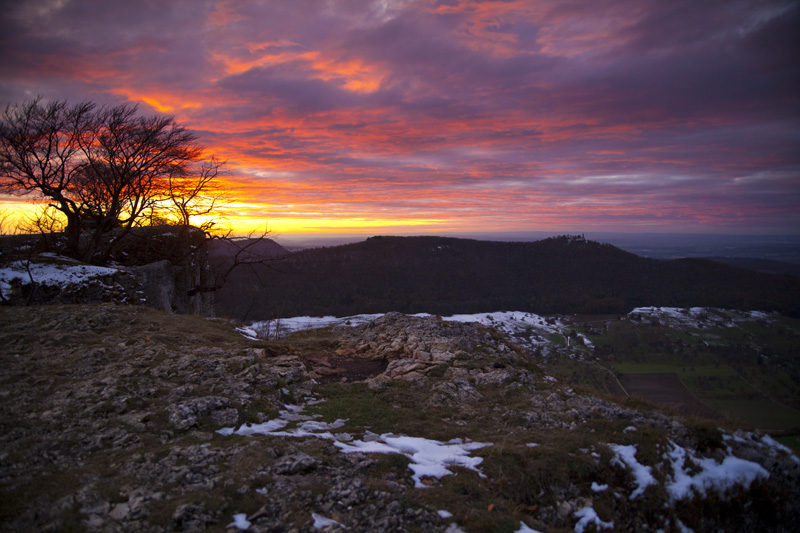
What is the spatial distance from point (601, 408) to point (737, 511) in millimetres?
2246

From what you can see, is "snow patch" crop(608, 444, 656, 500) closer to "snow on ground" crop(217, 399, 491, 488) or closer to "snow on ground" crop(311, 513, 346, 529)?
"snow on ground" crop(217, 399, 491, 488)

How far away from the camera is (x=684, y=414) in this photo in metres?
6.38

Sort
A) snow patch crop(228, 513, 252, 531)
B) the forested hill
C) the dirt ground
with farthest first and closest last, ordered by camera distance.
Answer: the forested hill → the dirt ground → snow patch crop(228, 513, 252, 531)

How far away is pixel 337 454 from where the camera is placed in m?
Result: 5.04

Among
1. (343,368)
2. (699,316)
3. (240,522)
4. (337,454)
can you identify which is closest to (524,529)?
(337,454)

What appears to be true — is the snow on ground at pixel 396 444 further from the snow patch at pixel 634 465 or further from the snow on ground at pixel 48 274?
the snow on ground at pixel 48 274

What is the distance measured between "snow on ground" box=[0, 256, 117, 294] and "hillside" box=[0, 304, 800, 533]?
488 cm

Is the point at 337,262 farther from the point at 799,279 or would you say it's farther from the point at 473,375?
the point at 799,279

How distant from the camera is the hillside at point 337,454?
3727 millimetres

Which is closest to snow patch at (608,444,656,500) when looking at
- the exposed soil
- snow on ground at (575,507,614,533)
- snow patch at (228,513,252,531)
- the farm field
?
snow on ground at (575,507,614,533)

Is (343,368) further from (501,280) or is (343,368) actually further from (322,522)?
(501,280)

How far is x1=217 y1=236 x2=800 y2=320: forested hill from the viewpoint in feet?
189

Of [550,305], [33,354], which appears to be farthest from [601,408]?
[550,305]

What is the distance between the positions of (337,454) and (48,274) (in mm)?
14153
